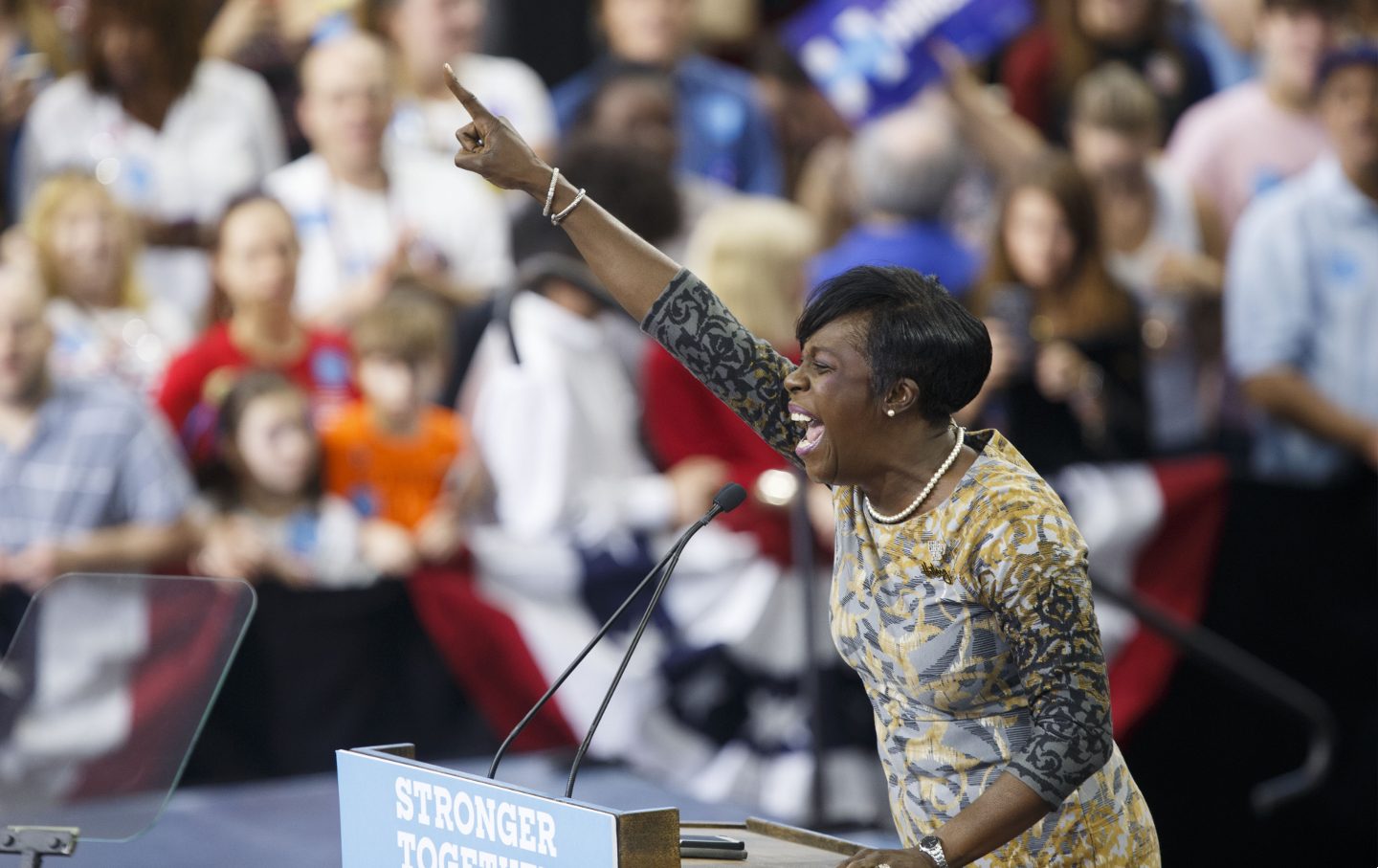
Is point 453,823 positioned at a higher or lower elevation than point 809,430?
lower

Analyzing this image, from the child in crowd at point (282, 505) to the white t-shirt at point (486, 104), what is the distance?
3.56 feet

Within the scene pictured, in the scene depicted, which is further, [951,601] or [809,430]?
[809,430]

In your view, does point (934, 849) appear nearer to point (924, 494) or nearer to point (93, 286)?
point (924, 494)

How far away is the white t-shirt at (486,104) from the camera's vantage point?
567 centimetres

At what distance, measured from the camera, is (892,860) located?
195 cm

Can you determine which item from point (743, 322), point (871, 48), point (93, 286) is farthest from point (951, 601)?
point (871, 48)

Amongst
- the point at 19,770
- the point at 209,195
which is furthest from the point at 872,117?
the point at 19,770

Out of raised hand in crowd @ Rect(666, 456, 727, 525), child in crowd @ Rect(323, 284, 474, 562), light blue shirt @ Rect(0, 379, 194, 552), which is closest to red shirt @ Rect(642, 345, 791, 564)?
raised hand in crowd @ Rect(666, 456, 727, 525)

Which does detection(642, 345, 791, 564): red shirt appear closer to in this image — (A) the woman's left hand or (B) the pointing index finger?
(B) the pointing index finger

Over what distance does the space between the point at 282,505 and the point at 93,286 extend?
81cm

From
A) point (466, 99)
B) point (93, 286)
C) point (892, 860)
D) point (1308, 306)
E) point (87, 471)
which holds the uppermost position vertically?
point (1308, 306)

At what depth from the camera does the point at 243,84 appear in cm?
547

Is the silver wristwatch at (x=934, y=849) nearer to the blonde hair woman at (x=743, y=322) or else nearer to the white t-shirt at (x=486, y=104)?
the blonde hair woman at (x=743, y=322)

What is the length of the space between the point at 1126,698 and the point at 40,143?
11.6ft
